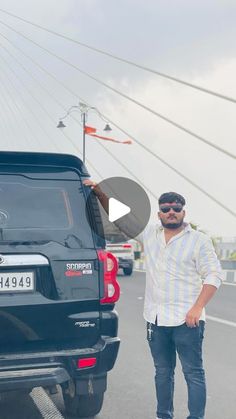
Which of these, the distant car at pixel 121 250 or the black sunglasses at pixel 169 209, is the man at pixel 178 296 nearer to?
the black sunglasses at pixel 169 209

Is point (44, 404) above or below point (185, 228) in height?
below

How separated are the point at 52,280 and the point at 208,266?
104 cm

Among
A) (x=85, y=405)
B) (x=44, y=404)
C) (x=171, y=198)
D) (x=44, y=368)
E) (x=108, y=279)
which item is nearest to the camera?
(x=44, y=368)

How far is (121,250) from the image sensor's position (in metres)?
20.7

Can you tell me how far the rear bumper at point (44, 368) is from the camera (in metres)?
3.99

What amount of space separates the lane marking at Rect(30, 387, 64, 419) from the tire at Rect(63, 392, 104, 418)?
12 cm

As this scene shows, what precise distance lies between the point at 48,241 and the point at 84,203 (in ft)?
1.22

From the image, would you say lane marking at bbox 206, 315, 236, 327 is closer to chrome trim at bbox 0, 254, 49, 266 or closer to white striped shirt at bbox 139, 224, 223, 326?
white striped shirt at bbox 139, 224, 223, 326

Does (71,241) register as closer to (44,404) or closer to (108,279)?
(108,279)

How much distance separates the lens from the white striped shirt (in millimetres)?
4316

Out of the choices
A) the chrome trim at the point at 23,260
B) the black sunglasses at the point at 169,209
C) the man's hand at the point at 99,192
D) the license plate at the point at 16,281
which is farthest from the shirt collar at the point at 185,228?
the license plate at the point at 16,281

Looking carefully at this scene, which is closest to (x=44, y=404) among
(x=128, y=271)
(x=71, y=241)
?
(x=71, y=241)

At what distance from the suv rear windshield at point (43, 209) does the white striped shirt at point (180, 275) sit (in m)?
0.57

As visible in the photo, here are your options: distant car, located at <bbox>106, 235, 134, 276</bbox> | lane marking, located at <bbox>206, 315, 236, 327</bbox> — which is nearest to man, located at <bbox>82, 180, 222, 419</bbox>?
lane marking, located at <bbox>206, 315, 236, 327</bbox>
